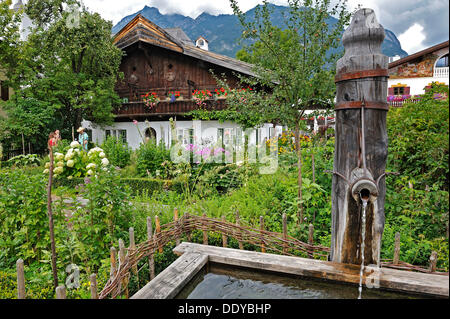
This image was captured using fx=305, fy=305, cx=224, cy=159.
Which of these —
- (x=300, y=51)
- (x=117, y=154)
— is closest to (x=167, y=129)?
(x=117, y=154)

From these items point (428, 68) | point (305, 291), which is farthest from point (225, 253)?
point (428, 68)

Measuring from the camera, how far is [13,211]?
3539mm

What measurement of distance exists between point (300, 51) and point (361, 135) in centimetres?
268

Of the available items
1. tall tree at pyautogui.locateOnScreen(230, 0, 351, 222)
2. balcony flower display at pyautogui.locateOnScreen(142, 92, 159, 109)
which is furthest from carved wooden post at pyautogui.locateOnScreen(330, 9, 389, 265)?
balcony flower display at pyautogui.locateOnScreen(142, 92, 159, 109)

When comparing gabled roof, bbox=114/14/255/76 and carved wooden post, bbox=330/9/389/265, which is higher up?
gabled roof, bbox=114/14/255/76

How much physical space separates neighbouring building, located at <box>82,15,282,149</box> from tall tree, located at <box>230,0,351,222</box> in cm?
1024

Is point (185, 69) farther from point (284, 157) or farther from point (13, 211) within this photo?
point (13, 211)

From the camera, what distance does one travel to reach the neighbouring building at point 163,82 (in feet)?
52.2

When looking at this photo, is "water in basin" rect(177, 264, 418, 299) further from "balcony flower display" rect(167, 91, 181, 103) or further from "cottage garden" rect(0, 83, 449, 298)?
"balcony flower display" rect(167, 91, 181, 103)

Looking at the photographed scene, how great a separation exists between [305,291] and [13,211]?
10.9ft

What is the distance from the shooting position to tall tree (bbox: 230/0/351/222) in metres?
4.42

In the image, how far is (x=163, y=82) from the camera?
17516 millimetres

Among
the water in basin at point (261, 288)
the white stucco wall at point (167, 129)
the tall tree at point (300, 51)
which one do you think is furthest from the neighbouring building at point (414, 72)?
the water in basin at point (261, 288)

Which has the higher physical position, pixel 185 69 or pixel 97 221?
pixel 185 69
